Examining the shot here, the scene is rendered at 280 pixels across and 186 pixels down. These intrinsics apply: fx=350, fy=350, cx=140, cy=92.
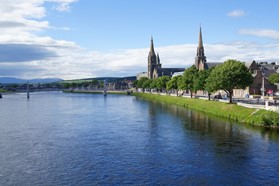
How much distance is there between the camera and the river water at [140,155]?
123 feet

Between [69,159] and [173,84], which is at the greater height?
[173,84]

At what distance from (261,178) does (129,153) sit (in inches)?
720

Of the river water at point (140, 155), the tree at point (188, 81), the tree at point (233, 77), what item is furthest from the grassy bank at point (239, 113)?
the tree at point (188, 81)

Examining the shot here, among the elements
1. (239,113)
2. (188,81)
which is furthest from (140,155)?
(188,81)

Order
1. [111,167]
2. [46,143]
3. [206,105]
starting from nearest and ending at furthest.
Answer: [111,167] < [46,143] < [206,105]

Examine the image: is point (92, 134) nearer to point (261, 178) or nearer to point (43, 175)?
point (43, 175)

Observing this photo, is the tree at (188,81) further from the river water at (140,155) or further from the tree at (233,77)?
the river water at (140,155)

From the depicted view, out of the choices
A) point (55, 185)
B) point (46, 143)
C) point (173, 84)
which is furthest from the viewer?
point (173, 84)

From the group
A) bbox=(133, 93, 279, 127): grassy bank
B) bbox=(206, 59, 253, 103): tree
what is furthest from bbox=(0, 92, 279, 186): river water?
bbox=(206, 59, 253, 103): tree

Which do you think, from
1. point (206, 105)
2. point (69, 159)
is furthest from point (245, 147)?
point (206, 105)

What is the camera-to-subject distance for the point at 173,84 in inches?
6722

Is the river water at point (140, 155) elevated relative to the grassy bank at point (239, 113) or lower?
lower

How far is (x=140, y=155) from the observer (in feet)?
155

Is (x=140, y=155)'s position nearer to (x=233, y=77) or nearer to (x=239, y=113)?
(x=239, y=113)
